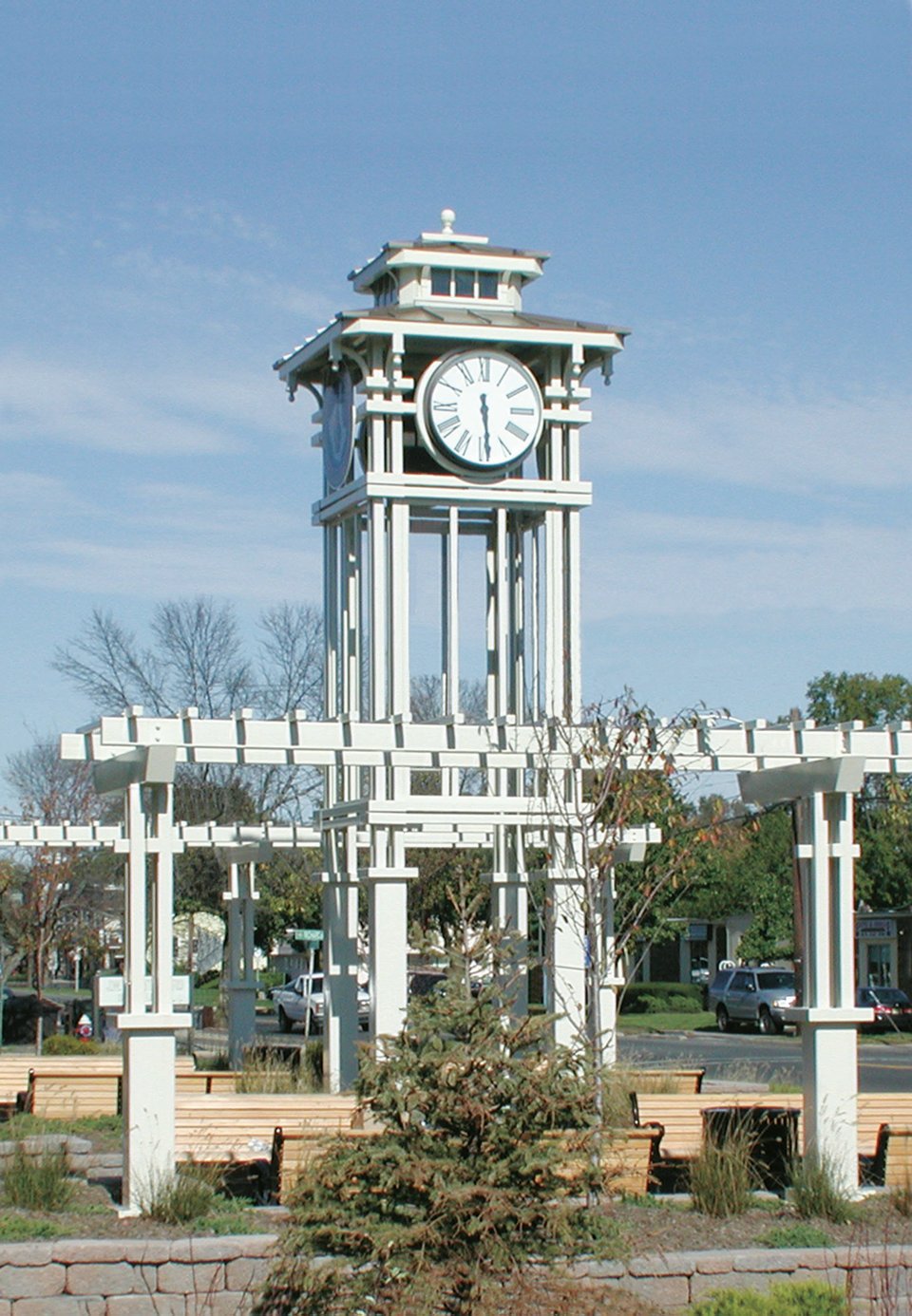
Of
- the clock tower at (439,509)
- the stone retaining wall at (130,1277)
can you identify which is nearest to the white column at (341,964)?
the clock tower at (439,509)

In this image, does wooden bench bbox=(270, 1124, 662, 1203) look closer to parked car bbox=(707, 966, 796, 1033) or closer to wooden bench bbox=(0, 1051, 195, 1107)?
wooden bench bbox=(0, 1051, 195, 1107)

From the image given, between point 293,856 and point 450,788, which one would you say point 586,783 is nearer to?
point 450,788

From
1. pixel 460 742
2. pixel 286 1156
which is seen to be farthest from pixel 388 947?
pixel 286 1156

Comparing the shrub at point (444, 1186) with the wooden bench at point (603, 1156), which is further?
the wooden bench at point (603, 1156)

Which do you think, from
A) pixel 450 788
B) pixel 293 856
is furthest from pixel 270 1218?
pixel 293 856

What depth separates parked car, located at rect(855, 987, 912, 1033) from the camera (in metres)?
43.2

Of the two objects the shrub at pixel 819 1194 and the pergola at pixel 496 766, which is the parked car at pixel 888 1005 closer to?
the pergola at pixel 496 766

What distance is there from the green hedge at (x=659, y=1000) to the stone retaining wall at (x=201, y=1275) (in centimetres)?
4265

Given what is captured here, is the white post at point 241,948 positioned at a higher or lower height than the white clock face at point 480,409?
lower

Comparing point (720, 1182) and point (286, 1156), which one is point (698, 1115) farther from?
point (286, 1156)

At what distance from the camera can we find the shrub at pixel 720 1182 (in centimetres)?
1210

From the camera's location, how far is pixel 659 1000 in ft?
177

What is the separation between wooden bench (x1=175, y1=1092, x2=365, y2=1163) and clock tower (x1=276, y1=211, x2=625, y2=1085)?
4.10 meters

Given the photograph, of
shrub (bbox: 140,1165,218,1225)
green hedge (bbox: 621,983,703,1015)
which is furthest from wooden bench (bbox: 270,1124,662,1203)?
green hedge (bbox: 621,983,703,1015)
